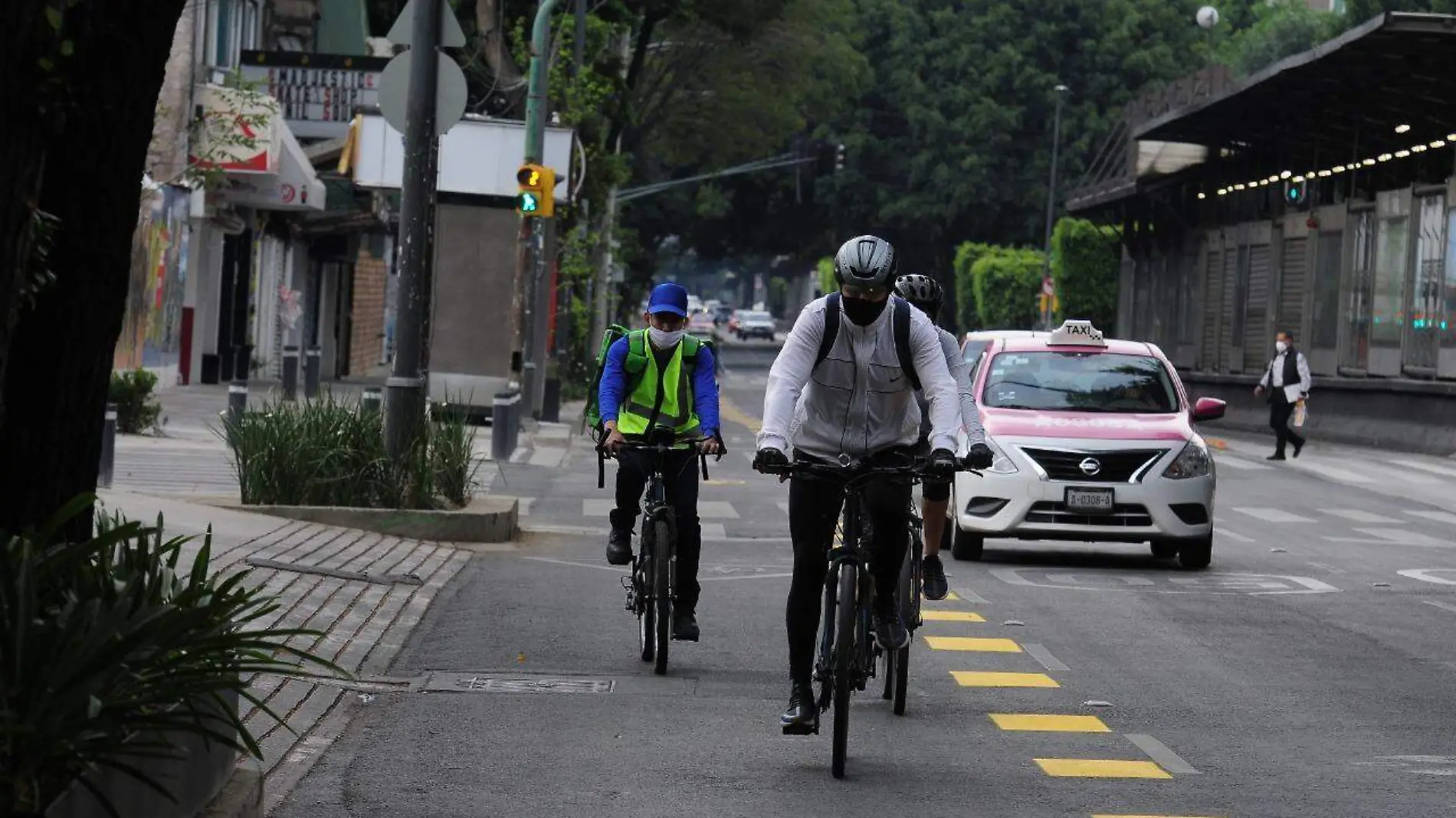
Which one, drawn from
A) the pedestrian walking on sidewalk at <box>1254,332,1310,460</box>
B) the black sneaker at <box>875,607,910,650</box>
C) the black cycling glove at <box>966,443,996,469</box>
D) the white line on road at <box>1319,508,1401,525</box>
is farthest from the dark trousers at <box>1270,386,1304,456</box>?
the black sneaker at <box>875,607,910,650</box>

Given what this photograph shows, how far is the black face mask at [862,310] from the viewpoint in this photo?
890cm

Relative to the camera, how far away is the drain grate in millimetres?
10602

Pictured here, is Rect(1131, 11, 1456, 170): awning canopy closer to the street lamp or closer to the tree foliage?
the street lamp

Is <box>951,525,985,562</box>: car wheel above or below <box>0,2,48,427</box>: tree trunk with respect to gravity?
below

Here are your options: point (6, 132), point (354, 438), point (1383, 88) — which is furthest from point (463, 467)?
point (1383, 88)

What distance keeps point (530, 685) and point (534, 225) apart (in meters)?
25.0

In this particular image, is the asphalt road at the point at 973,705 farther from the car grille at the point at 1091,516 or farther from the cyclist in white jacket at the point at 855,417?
the cyclist in white jacket at the point at 855,417

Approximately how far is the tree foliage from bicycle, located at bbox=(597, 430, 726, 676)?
232 ft

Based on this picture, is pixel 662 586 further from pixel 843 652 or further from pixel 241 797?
pixel 241 797

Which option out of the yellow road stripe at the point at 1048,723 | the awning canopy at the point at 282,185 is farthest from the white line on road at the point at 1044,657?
the awning canopy at the point at 282,185

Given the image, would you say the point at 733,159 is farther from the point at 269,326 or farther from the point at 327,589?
the point at 327,589

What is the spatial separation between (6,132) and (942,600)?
369 inches

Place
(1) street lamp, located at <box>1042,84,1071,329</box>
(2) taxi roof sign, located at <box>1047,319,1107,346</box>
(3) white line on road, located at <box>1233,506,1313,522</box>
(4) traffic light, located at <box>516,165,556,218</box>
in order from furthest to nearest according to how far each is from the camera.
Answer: (1) street lamp, located at <box>1042,84,1071,329</box> < (4) traffic light, located at <box>516,165,556,218</box> < (3) white line on road, located at <box>1233,506,1313,522</box> < (2) taxi roof sign, located at <box>1047,319,1107,346</box>

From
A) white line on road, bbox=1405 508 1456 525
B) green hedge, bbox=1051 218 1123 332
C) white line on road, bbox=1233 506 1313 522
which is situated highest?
green hedge, bbox=1051 218 1123 332
